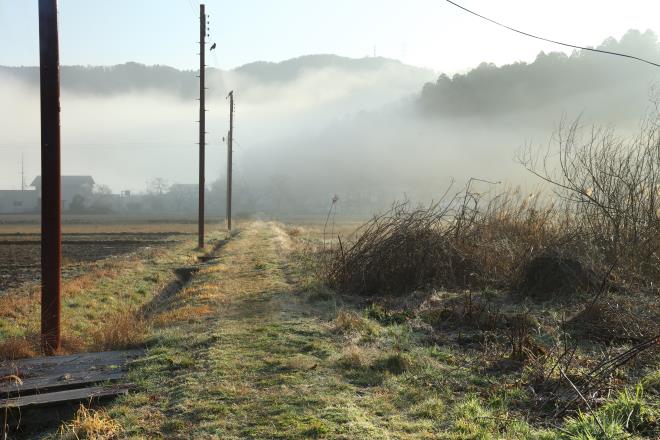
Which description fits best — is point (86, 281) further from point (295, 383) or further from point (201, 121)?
point (201, 121)

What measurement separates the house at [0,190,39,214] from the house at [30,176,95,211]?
2028 mm

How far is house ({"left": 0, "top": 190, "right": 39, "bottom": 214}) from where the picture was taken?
111m

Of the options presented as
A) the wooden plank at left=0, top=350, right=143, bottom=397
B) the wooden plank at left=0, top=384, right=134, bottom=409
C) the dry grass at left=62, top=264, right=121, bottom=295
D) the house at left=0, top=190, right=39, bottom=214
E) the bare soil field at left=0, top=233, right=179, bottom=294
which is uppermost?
the wooden plank at left=0, top=384, right=134, bottom=409

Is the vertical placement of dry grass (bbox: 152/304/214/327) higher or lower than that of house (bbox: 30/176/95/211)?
higher

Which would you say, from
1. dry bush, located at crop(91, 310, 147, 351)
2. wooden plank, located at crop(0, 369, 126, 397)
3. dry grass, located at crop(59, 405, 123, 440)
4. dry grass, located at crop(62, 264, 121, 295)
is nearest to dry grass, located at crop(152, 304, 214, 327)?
dry bush, located at crop(91, 310, 147, 351)

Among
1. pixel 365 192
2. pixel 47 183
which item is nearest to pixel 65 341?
pixel 47 183

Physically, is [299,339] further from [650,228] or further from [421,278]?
[650,228]

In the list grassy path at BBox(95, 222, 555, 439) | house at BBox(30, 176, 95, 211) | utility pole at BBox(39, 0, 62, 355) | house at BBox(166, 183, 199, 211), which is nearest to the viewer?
grassy path at BBox(95, 222, 555, 439)

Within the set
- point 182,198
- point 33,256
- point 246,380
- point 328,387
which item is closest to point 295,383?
point 328,387

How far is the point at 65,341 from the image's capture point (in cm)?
859

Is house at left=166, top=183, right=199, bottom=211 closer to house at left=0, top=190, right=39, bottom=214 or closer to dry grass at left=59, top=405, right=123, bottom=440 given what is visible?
house at left=0, top=190, right=39, bottom=214

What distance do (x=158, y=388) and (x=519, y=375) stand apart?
152 inches

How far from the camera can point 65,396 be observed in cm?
573

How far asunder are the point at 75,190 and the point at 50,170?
123 meters
